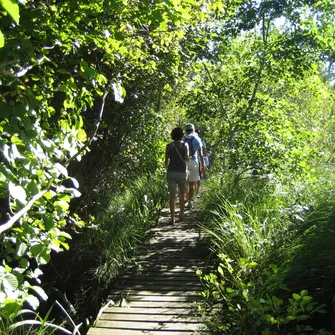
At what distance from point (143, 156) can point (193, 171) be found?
1100mm

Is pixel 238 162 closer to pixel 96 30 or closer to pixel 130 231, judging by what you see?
pixel 130 231

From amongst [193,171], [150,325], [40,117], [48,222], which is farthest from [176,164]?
[48,222]

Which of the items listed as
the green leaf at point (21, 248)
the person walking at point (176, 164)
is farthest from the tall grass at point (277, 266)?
the green leaf at point (21, 248)

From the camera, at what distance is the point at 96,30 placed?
306cm

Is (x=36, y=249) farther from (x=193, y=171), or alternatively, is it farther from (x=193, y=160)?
(x=193, y=160)

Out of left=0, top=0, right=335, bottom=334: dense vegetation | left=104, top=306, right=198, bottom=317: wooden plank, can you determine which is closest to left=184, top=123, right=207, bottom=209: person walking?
left=0, top=0, right=335, bottom=334: dense vegetation

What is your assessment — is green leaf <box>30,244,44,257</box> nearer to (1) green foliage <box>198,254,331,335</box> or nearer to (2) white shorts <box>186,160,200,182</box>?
(1) green foliage <box>198,254,331,335</box>

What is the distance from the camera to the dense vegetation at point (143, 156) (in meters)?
2.55

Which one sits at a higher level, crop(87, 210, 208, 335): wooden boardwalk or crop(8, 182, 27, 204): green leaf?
crop(8, 182, 27, 204): green leaf

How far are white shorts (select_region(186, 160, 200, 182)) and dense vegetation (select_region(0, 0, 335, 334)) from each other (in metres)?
0.44

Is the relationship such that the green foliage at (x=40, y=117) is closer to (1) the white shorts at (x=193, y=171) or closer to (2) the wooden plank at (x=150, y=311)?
(2) the wooden plank at (x=150, y=311)

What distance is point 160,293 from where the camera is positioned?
184 inches

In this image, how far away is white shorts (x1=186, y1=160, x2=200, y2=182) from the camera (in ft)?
27.5

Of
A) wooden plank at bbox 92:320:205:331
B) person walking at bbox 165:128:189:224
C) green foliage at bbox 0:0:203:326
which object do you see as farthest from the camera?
person walking at bbox 165:128:189:224
